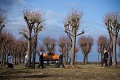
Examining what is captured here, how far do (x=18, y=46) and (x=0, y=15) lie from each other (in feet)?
115

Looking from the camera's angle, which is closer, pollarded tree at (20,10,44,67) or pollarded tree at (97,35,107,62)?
pollarded tree at (20,10,44,67)

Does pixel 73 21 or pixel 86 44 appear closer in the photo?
pixel 73 21

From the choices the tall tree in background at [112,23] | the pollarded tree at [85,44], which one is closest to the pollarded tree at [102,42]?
the pollarded tree at [85,44]

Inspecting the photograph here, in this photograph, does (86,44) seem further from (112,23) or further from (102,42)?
(112,23)


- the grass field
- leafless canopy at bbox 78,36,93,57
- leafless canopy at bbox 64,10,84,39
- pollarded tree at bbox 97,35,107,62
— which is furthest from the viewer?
leafless canopy at bbox 78,36,93,57

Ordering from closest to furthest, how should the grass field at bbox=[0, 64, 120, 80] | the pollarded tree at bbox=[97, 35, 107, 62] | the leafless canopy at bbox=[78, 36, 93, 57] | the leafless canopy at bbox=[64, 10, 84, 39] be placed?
the grass field at bbox=[0, 64, 120, 80] < the leafless canopy at bbox=[64, 10, 84, 39] < the pollarded tree at bbox=[97, 35, 107, 62] < the leafless canopy at bbox=[78, 36, 93, 57]

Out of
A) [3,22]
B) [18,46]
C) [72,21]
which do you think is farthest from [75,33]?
[18,46]

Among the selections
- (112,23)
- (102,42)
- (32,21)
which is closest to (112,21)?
(112,23)

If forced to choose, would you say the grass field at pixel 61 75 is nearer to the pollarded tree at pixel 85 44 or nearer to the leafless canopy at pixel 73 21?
the leafless canopy at pixel 73 21

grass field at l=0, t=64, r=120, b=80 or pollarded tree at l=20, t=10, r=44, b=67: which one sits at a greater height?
pollarded tree at l=20, t=10, r=44, b=67

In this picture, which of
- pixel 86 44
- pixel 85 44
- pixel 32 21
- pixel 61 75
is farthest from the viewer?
pixel 86 44

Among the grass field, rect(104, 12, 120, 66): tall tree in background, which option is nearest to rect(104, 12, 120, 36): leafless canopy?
rect(104, 12, 120, 66): tall tree in background

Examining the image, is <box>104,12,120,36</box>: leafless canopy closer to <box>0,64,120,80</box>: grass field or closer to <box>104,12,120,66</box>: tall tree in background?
<box>104,12,120,66</box>: tall tree in background

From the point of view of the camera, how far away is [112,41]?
31391mm
